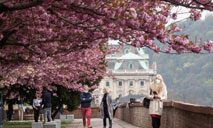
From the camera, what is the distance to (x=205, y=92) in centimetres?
19238

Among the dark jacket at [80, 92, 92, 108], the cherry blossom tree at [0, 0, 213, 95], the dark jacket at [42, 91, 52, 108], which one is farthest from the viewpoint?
the dark jacket at [42, 91, 52, 108]

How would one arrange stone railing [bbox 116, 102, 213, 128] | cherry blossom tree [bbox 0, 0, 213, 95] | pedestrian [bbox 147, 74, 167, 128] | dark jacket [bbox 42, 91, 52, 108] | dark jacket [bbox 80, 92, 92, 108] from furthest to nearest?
dark jacket [bbox 42, 91, 52, 108] < dark jacket [bbox 80, 92, 92, 108] < pedestrian [bbox 147, 74, 167, 128] < stone railing [bbox 116, 102, 213, 128] < cherry blossom tree [bbox 0, 0, 213, 95]

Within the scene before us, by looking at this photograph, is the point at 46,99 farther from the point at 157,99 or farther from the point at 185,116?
the point at 185,116

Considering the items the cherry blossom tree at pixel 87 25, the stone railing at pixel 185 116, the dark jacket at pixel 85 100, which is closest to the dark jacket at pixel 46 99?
the dark jacket at pixel 85 100

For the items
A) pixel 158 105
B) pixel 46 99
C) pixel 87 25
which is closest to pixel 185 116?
pixel 158 105

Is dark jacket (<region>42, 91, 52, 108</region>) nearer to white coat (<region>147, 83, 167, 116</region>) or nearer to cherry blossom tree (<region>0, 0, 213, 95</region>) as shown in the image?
cherry blossom tree (<region>0, 0, 213, 95</region>)

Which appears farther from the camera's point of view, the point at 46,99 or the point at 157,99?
the point at 46,99

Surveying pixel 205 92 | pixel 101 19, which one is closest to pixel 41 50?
pixel 101 19

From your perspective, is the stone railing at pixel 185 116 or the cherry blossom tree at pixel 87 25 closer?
the cherry blossom tree at pixel 87 25

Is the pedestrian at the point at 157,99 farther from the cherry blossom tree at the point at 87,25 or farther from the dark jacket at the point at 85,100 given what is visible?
the dark jacket at the point at 85,100

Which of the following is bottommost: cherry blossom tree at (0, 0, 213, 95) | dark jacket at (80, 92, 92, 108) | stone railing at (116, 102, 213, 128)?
stone railing at (116, 102, 213, 128)

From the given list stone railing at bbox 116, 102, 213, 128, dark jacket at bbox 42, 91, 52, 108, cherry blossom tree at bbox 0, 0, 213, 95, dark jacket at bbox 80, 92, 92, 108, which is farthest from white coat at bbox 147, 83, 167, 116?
dark jacket at bbox 42, 91, 52, 108

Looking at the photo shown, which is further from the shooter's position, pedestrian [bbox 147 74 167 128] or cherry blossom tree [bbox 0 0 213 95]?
pedestrian [bbox 147 74 167 128]

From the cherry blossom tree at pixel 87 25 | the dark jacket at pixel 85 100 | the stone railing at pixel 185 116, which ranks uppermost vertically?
the cherry blossom tree at pixel 87 25
